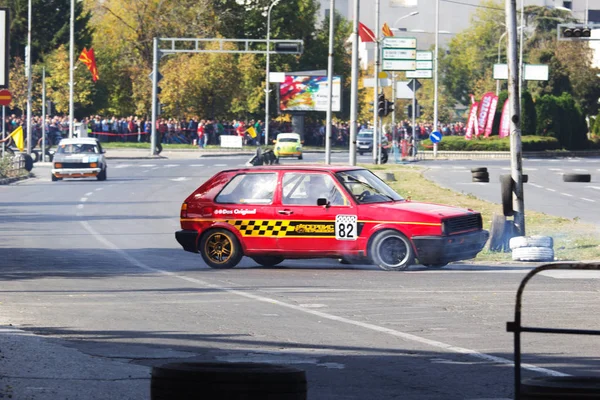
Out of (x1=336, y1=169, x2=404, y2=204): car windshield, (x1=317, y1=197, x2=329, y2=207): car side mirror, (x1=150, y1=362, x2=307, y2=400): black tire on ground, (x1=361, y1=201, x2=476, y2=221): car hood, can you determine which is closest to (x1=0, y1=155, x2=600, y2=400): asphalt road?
(x1=361, y1=201, x2=476, y2=221): car hood

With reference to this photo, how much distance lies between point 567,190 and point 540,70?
4898 cm

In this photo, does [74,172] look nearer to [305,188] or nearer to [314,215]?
[305,188]

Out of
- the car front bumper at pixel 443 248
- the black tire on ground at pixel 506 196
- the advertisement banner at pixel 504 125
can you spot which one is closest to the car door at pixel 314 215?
the car front bumper at pixel 443 248

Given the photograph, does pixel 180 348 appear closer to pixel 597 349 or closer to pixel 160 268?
pixel 597 349

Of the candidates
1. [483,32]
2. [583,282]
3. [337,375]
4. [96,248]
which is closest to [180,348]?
[337,375]

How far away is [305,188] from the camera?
19.8 m

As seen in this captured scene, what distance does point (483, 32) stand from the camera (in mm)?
145500

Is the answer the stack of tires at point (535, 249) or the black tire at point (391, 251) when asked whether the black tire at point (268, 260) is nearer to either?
the black tire at point (391, 251)

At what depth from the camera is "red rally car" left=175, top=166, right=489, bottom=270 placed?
19.0 meters

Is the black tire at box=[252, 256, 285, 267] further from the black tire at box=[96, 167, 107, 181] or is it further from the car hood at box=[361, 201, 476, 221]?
the black tire at box=[96, 167, 107, 181]

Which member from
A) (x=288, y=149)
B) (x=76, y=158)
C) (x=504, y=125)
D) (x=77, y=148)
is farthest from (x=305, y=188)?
(x=504, y=125)

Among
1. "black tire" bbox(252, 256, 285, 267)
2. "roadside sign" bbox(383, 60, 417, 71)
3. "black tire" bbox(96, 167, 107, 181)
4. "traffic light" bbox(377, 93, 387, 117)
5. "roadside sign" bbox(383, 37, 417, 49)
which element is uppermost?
"roadside sign" bbox(383, 37, 417, 49)

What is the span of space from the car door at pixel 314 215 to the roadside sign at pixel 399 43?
4365cm

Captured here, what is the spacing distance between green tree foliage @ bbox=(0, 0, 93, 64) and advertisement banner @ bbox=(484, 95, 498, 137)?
34.1m
